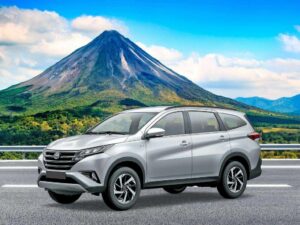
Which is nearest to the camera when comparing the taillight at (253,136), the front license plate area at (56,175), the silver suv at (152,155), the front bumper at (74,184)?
the front bumper at (74,184)

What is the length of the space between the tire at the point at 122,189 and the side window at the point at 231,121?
2.45 meters

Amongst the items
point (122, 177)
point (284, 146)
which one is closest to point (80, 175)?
point (122, 177)

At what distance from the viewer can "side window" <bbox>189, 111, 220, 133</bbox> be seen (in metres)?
11.1

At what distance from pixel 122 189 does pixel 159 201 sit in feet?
5.17

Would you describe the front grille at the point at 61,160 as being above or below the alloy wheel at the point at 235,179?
above

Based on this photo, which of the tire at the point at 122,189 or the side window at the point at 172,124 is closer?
the tire at the point at 122,189

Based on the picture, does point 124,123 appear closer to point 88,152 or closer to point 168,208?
point 88,152

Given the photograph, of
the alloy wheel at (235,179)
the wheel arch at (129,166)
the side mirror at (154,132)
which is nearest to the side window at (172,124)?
the side mirror at (154,132)

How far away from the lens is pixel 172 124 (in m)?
10.8

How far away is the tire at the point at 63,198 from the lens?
10.9 m

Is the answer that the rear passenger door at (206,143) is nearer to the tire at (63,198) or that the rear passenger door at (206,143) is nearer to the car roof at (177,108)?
the car roof at (177,108)

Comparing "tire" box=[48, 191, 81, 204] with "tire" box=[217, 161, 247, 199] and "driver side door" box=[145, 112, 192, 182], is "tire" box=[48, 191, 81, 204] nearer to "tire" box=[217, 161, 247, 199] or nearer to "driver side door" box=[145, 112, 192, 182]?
"driver side door" box=[145, 112, 192, 182]

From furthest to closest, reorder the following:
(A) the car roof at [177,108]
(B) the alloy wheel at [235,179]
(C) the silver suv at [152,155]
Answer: (B) the alloy wheel at [235,179], (A) the car roof at [177,108], (C) the silver suv at [152,155]

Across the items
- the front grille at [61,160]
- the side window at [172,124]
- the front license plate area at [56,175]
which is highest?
the side window at [172,124]
